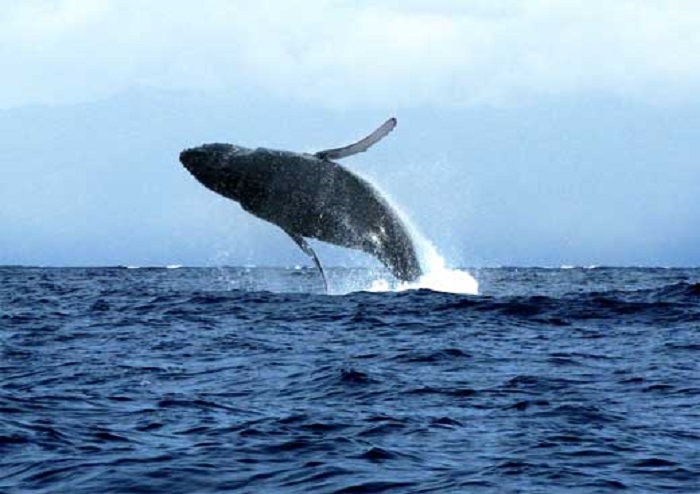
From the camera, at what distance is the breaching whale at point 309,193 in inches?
830

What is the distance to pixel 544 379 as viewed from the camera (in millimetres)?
14430

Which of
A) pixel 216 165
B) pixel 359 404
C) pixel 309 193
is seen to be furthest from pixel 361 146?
pixel 359 404

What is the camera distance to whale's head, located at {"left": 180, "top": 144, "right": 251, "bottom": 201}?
68.6 feet

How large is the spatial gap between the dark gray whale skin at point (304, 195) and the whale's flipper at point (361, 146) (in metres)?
0.14

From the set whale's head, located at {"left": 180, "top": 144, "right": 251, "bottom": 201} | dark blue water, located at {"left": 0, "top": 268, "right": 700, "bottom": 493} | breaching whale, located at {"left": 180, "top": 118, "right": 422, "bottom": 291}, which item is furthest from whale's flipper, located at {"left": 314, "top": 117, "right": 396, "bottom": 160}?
dark blue water, located at {"left": 0, "top": 268, "right": 700, "bottom": 493}

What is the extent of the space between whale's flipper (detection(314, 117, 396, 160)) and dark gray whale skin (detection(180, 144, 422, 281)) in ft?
0.46

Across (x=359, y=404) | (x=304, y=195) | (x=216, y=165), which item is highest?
(x=216, y=165)

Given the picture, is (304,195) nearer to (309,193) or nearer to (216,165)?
(309,193)

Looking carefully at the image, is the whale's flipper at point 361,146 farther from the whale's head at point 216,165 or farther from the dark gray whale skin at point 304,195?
the whale's head at point 216,165

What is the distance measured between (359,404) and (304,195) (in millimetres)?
9218

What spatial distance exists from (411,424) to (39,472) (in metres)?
3.78

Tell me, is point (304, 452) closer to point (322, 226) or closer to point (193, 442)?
point (193, 442)

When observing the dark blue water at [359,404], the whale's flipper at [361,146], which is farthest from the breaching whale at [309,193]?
the dark blue water at [359,404]

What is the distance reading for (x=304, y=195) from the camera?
2161 centimetres
